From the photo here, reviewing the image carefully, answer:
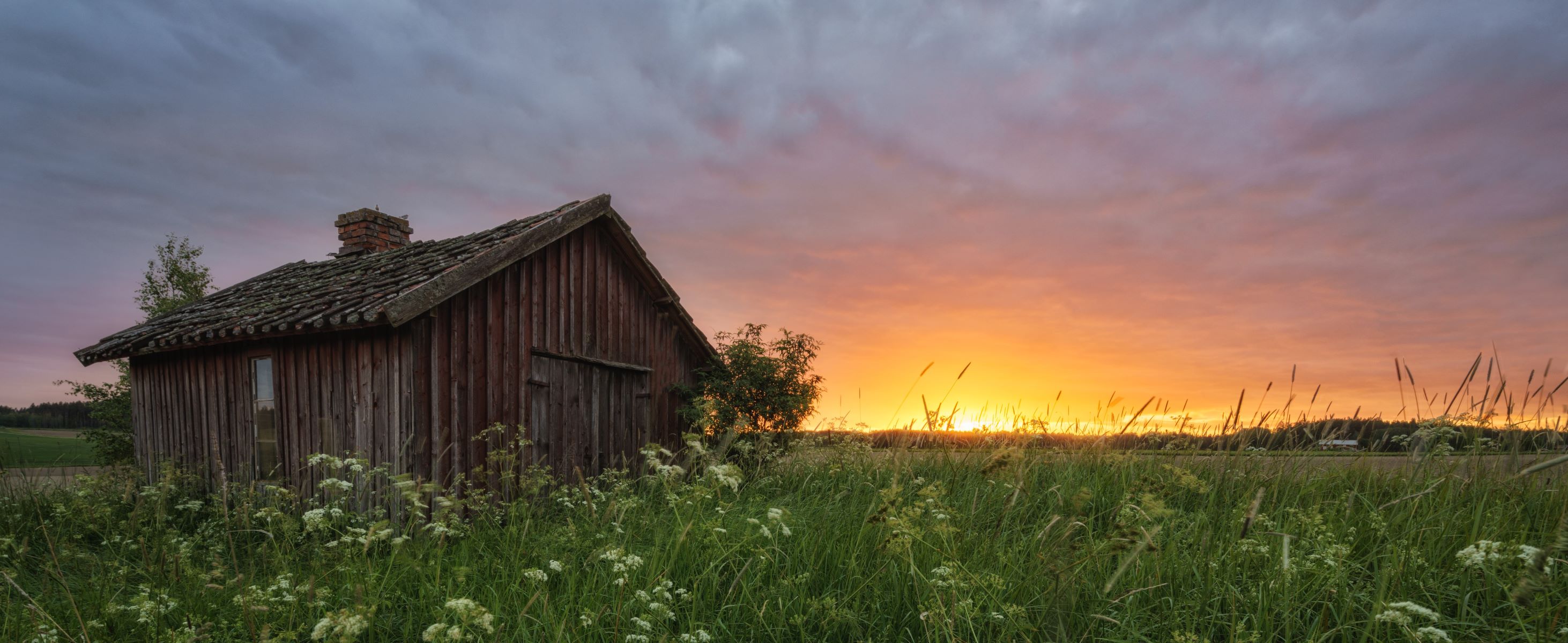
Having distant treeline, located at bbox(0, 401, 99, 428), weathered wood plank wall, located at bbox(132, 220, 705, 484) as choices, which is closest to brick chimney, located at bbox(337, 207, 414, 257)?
weathered wood plank wall, located at bbox(132, 220, 705, 484)

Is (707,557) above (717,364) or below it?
below

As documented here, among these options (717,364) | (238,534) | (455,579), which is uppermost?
(717,364)

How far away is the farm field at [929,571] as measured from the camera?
128 inches

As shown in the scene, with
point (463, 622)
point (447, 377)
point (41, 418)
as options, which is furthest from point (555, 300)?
point (41, 418)

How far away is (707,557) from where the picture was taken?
4.18 meters

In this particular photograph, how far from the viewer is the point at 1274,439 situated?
20.2 ft

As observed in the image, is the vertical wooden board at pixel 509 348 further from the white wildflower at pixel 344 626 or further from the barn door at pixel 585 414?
the white wildflower at pixel 344 626

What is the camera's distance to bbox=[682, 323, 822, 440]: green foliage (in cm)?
1326

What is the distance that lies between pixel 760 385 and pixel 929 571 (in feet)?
31.7

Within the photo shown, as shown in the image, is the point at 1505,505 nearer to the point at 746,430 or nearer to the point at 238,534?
the point at 746,430

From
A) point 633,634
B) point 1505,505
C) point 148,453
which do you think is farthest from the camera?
point 148,453

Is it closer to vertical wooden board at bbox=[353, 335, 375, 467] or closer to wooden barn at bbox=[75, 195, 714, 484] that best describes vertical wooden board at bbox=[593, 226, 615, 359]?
wooden barn at bbox=[75, 195, 714, 484]

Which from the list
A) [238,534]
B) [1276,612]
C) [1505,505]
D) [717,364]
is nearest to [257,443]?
[238,534]

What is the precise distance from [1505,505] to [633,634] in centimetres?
583
